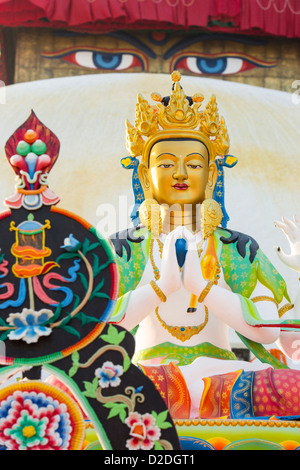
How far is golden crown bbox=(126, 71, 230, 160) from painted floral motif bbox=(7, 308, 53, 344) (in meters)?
1.89

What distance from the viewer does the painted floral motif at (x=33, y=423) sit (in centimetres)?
315

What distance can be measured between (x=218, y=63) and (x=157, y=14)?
1338 millimetres

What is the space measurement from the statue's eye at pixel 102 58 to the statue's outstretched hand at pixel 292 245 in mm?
8077

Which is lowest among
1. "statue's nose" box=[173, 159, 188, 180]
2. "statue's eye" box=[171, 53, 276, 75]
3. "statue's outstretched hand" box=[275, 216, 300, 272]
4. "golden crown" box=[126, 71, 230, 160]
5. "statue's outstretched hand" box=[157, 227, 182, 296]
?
"statue's outstretched hand" box=[157, 227, 182, 296]

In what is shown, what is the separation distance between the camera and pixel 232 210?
8.75m

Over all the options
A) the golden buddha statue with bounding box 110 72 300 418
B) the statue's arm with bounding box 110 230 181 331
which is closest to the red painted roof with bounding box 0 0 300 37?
the golden buddha statue with bounding box 110 72 300 418

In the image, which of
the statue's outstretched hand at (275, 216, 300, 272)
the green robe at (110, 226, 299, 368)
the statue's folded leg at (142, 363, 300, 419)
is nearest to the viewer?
the statue's folded leg at (142, 363, 300, 419)

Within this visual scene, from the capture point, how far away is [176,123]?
486 centimetres

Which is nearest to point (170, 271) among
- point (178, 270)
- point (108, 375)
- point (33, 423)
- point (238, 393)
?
point (178, 270)

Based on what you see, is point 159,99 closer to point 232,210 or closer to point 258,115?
point 232,210

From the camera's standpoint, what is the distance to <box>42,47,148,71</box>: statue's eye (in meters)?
12.3

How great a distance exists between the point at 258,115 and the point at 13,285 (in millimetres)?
7212

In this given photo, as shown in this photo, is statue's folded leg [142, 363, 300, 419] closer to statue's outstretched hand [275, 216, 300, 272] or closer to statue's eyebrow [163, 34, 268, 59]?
statue's outstretched hand [275, 216, 300, 272]

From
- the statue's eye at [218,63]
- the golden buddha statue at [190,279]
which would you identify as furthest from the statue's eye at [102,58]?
the golden buddha statue at [190,279]
